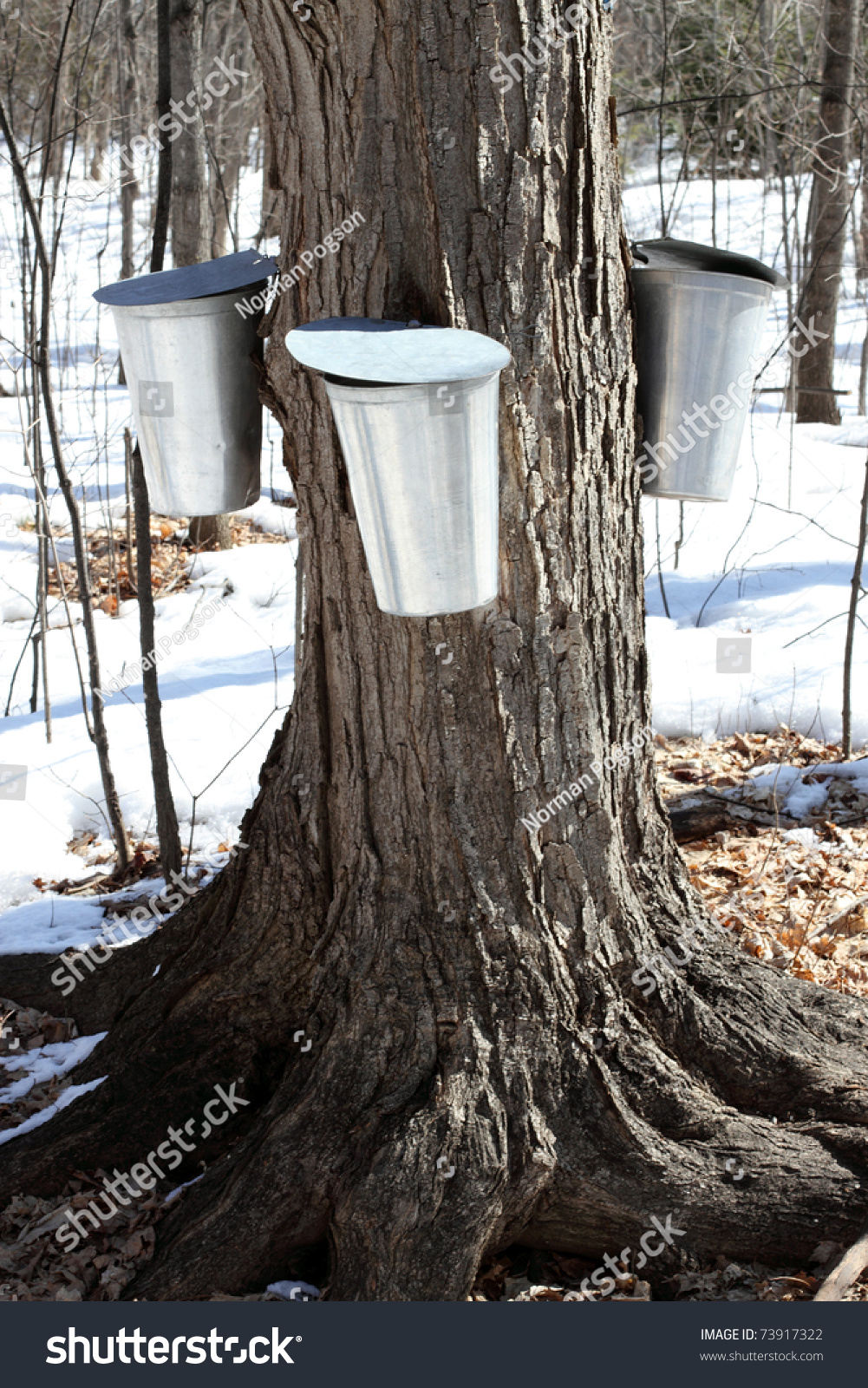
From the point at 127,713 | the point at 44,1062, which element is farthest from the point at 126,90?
the point at 44,1062

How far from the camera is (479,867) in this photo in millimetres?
1861

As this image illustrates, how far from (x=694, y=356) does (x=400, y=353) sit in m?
0.73

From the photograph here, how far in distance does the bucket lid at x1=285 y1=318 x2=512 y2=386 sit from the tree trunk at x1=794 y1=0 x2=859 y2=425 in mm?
6517

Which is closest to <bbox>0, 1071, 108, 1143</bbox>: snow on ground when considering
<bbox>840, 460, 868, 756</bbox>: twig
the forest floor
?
the forest floor

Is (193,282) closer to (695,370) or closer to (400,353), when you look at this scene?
(400,353)

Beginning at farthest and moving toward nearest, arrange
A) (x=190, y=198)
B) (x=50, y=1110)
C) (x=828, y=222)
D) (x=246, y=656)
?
1. (x=828, y=222)
2. (x=190, y=198)
3. (x=246, y=656)
4. (x=50, y=1110)

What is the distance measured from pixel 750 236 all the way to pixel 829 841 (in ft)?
47.1

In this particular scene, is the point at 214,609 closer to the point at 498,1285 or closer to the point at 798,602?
the point at 798,602

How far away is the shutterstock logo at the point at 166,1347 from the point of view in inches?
63.5

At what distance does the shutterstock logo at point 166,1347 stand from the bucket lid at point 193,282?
1708 millimetres

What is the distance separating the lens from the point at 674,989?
198cm

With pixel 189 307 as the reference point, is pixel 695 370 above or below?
below

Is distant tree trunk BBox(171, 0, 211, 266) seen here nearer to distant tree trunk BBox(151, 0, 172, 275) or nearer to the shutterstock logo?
distant tree trunk BBox(151, 0, 172, 275)
